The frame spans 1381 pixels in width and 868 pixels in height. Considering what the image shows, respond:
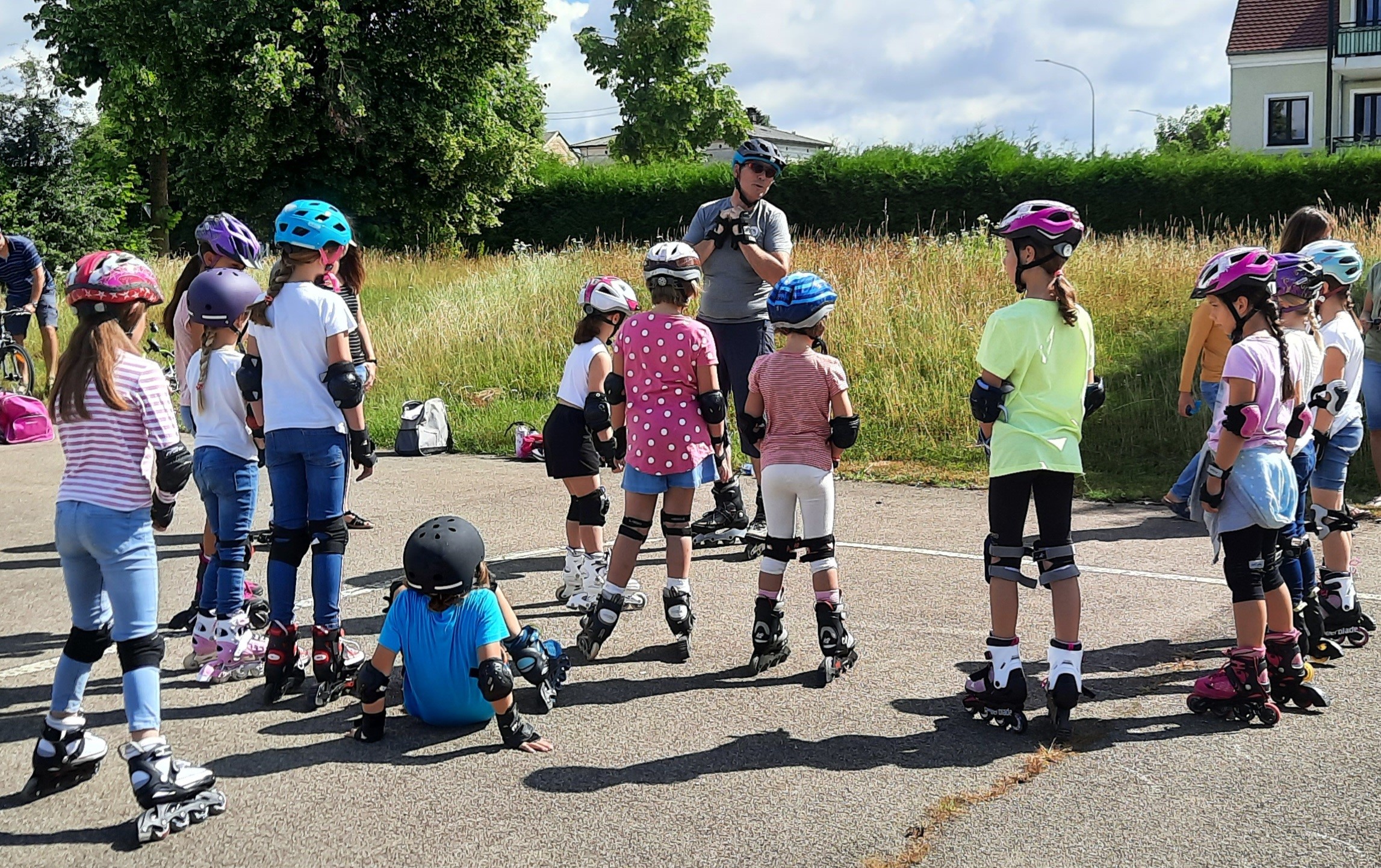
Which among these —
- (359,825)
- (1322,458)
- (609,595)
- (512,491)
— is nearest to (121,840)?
(359,825)

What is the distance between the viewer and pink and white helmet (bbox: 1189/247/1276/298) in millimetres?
4926

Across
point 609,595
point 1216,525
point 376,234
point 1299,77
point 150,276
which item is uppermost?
point 1299,77

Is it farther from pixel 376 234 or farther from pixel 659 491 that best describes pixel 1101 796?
pixel 376 234

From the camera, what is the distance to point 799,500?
5535 millimetres

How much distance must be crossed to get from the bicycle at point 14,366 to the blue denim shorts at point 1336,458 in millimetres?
13251

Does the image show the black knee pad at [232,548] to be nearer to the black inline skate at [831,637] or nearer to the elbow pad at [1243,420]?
the black inline skate at [831,637]

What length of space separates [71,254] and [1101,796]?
29225mm

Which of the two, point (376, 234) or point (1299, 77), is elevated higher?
point (1299, 77)

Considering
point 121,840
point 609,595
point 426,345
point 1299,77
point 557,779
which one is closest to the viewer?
point 121,840

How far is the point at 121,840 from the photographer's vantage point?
13.3ft

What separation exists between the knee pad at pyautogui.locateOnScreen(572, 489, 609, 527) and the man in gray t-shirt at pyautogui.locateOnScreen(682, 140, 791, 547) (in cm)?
130

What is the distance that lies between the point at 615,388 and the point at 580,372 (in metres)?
0.54

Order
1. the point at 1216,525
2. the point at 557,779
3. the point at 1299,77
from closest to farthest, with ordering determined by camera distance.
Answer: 1. the point at 557,779
2. the point at 1216,525
3. the point at 1299,77

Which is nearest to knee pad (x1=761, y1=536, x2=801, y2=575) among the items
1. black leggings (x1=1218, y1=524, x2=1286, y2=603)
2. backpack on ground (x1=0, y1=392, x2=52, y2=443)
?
black leggings (x1=1218, y1=524, x2=1286, y2=603)
